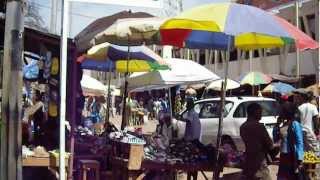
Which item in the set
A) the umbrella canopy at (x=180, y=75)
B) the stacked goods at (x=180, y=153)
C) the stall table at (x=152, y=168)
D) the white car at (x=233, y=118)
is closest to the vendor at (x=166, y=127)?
the stacked goods at (x=180, y=153)

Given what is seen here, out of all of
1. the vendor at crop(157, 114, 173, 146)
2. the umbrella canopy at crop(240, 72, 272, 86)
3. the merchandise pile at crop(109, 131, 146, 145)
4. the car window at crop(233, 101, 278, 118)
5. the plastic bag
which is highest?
the umbrella canopy at crop(240, 72, 272, 86)

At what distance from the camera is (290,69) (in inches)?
1277

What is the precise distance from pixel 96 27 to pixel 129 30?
1.83ft

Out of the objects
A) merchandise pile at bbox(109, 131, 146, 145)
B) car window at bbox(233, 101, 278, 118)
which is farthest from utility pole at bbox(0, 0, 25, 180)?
car window at bbox(233, 101, 278, 118)

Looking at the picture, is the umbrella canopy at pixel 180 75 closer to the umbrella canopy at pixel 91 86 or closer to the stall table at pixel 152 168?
the stall table at pixel 152 168

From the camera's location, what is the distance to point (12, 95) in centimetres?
635

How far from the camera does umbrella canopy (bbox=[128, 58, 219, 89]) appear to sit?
12.4 metres

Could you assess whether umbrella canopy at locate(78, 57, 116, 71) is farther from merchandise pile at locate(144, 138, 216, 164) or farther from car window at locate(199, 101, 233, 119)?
merchandise pile at locate(144, 138, 216, 164)

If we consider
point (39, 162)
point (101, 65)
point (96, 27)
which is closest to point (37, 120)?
point (39, 162)

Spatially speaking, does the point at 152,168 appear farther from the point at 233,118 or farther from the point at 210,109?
the point at 210,109

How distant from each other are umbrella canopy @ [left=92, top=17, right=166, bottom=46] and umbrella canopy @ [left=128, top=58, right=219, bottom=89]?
14.5 ft

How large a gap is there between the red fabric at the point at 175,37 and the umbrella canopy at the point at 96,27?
0.47 meters

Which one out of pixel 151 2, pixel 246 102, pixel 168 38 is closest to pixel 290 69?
pixel 246 102

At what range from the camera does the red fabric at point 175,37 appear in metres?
8.44
